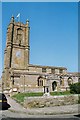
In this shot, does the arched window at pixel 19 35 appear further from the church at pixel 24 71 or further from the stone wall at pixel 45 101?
the stone wall at pixel 45 101

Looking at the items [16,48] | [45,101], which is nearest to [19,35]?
[16,48]

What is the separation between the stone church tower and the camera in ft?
154

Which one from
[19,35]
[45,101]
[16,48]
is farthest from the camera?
[19,35]

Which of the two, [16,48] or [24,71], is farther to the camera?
[16,48]

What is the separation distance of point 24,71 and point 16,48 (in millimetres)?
10679

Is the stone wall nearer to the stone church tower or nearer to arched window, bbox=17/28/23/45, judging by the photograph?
the stone church tower

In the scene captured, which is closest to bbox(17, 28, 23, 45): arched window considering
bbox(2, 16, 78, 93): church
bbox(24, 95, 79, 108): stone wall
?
bbox(2, 16, 78, 93): church

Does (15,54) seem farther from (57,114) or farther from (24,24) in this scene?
(57,114)

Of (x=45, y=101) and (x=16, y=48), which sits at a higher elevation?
(x=16, y=48)

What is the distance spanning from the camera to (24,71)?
135 feet

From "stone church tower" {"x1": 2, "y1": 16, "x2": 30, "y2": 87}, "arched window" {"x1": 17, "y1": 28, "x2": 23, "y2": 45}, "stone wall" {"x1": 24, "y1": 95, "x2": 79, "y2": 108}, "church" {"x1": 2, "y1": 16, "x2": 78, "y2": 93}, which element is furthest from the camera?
"arched window" {"x1": 17, "y1": 28, "x2": 23, "y2": 45}

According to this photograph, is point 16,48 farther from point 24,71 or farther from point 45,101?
point 45,101

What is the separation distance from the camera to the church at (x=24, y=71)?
37469mm

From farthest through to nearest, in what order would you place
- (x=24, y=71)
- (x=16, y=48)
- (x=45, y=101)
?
(x=16, y=48)
(x=24, y=71)
(x=45, y=101)
